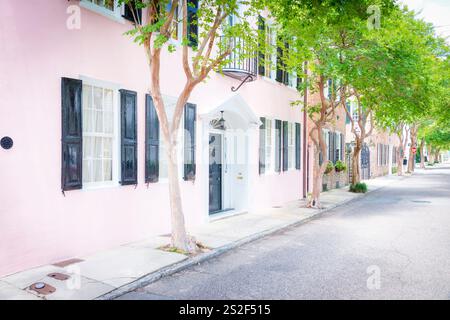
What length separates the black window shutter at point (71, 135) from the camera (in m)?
6.24

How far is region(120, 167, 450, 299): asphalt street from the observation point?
514 centimetres

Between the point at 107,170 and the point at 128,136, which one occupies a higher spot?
the point at 128,136

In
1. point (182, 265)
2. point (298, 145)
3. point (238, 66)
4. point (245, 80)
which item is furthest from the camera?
point (298, 145)

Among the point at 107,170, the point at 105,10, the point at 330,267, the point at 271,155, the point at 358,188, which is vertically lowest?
the point at 330,267

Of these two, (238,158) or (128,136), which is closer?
(128,136)

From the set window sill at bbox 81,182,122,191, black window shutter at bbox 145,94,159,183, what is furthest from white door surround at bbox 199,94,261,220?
window sill at bbox 81,182,122,191

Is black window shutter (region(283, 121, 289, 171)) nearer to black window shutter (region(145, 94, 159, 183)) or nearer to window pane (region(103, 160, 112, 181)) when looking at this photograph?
black window shutter (region(145, 94, 159, 183))

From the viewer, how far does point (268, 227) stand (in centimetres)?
961

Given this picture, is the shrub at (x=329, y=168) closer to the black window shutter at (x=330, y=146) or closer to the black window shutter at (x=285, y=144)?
the black window shutter at (x=330, y=146)

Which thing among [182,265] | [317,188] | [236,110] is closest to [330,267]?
[182,265]

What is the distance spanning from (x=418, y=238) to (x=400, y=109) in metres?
7.68

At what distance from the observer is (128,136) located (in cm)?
747

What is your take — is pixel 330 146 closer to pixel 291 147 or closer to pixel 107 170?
pixel 291 147

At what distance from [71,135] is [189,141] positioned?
3326mm
